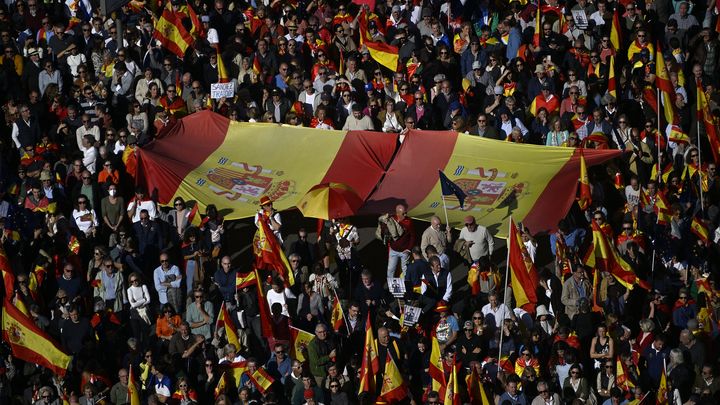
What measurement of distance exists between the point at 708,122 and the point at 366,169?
15.4 feet

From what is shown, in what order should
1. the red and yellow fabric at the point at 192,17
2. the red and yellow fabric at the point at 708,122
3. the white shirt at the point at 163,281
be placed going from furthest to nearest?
the red and yellow fabric at the point at 192,17, the red and yellow fabric at the point at 708,122, the white shirt at the point at 163,281

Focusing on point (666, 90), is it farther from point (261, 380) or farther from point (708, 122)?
point (261, 380)

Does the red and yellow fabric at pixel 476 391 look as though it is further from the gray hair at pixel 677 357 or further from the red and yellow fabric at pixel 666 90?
the red and yellow fabric at pixel 666 90

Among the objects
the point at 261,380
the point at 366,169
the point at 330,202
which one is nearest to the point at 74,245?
the point at 330,202

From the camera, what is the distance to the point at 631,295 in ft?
85.8

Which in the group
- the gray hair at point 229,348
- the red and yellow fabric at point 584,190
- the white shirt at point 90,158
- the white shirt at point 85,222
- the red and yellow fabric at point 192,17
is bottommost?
the gray hair at point 229,348

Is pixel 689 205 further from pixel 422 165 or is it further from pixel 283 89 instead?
pixel 283 89

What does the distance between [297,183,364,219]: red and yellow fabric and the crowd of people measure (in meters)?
0.28

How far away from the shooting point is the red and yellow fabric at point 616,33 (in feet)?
101

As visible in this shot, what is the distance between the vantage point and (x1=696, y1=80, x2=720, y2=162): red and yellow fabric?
28672 mm

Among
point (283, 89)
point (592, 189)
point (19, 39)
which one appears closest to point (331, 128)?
point (283, 89)

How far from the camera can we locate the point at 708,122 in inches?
1130

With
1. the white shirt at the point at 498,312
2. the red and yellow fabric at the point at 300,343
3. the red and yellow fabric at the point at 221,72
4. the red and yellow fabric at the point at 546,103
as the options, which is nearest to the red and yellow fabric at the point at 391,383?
the red and yellow fabric at the point at 300,343

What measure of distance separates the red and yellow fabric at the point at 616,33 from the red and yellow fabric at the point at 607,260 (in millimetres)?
5586
